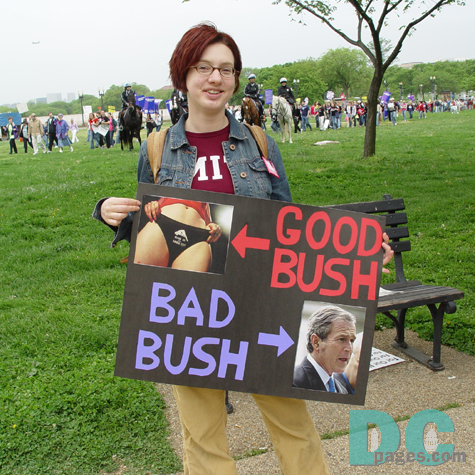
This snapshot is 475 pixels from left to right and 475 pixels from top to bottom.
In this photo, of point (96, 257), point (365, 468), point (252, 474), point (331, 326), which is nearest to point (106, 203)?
point (331, 326)

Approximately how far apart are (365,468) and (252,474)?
60 cm

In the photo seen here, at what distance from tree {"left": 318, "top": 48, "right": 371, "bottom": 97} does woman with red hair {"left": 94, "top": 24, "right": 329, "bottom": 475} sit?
95423 millimetres

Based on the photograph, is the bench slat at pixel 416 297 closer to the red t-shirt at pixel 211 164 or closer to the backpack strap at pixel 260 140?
the backpack strap at pixel 260 140

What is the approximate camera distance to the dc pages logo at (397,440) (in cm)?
291

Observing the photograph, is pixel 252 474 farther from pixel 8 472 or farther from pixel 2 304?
pixel 2 304

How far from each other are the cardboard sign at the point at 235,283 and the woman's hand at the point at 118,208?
4cm

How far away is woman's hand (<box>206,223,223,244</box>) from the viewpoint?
2109 millimetres

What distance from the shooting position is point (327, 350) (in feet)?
7.00

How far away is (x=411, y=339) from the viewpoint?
4531 mm

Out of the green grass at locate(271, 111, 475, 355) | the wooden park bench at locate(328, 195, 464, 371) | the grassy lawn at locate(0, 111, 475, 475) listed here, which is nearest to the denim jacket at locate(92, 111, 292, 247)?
the wooden park bench at locate(328, 195, 464, 371)

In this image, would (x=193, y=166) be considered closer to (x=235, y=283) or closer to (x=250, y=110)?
(x=235, y=283)

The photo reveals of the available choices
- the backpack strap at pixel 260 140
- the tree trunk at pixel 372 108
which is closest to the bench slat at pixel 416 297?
the backpack strap at pixel 260 140

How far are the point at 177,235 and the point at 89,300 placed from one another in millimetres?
3452

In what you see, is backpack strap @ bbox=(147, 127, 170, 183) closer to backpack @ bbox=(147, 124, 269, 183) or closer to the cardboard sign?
backpack @ bbox=(147, 124, 269, 183)
